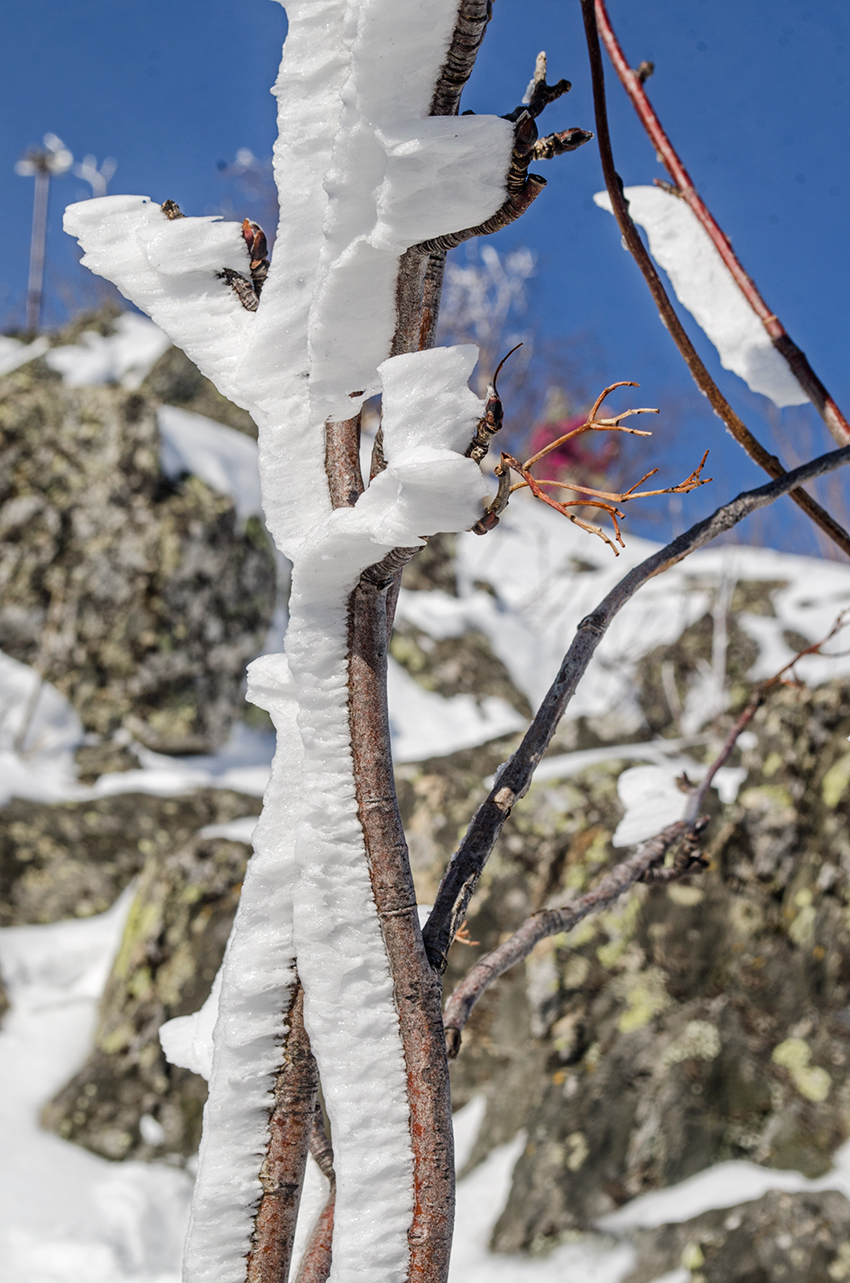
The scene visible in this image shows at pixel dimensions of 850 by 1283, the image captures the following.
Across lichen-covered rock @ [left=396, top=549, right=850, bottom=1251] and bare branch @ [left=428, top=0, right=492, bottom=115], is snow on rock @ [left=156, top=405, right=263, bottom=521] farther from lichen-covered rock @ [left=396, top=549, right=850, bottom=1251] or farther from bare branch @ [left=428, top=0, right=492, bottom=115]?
bare branch @ [left=428, top=0, right=492, bottom=115]

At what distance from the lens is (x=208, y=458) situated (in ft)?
17.8

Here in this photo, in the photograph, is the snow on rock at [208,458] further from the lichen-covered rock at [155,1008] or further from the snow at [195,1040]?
the snow at [195,1040]

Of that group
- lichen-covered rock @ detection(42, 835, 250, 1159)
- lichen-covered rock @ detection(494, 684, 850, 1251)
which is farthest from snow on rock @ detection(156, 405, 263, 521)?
lichen-covered rock @ detection(494, 684, 850, 1251)

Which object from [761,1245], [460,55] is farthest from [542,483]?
[761,1245]

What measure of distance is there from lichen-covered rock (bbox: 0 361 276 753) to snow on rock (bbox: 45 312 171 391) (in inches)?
60.5

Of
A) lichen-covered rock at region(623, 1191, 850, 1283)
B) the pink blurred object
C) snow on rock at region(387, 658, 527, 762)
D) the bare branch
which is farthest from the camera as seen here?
the pink blurred object

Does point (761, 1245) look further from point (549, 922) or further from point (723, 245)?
point (723, 245)

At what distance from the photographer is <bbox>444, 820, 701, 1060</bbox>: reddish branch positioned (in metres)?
0.77

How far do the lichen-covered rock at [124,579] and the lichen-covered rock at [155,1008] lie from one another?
192 centimetres

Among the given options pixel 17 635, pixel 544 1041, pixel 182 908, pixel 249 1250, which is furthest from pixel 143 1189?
pixel 17 635

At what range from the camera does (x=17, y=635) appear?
4.93 metres

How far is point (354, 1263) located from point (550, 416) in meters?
11.7

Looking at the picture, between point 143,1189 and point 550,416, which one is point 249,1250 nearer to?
point 143,1189

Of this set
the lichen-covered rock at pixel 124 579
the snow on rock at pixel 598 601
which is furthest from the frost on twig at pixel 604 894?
the snow on rock at pixel 598 601
